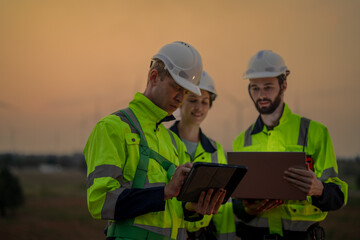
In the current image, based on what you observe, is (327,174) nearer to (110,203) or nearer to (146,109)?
(146,109)

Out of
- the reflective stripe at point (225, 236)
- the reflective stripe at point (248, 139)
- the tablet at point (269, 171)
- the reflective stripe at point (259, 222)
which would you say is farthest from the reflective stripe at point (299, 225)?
the reflective stripe at point (248, 139)

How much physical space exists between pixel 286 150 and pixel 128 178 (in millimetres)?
3033

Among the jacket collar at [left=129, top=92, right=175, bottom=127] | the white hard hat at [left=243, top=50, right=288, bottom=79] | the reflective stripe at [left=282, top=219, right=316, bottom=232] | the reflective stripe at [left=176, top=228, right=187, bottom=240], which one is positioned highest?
the white hard hat at [left=243, top=50, right=288, bottom=79]

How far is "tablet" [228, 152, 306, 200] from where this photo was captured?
4977mm

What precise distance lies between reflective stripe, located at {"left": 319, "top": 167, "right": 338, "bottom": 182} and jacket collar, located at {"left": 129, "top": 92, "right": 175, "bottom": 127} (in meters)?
2.66

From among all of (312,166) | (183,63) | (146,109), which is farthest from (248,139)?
(146,109)

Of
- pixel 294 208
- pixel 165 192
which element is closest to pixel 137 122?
pixel 165 192

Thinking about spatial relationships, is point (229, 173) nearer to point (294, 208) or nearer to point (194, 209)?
point (194, 209)

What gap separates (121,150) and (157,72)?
2.83 feet

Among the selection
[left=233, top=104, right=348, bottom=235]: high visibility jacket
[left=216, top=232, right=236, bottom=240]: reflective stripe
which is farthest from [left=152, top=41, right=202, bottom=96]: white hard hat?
[left=216, top=232, right=236, bottom=240]: reflective stripe

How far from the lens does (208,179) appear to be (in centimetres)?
348

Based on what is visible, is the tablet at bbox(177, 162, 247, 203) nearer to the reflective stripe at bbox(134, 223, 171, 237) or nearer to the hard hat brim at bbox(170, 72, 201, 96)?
the reflective stripe at bbox(134, 223, 171, 237)

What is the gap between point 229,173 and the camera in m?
3.55

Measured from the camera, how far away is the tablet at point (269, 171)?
196 inches
